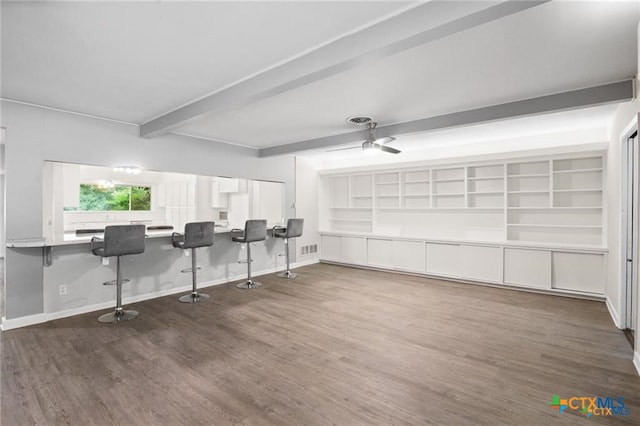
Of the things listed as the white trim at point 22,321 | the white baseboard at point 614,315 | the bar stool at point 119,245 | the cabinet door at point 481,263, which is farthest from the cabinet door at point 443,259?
the white trim at point 22,321

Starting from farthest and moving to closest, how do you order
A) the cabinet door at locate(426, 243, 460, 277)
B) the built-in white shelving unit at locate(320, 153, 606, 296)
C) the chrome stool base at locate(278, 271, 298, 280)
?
the chrome stool base at locate(278, 271, 298, 280)
the cabinet door at locate(426, 243, 460, 277)
the built-in white shelving unit at locate(320, 153, 606, 296)

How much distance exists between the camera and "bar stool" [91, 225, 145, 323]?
354cm

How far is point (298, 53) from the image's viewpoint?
7.63 feet

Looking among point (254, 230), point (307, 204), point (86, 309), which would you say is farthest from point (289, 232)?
point (86, 309)

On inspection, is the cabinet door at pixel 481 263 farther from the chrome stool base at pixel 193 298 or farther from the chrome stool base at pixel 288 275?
the chrome stool base at pixel 193 298

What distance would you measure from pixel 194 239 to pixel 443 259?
4.22 m

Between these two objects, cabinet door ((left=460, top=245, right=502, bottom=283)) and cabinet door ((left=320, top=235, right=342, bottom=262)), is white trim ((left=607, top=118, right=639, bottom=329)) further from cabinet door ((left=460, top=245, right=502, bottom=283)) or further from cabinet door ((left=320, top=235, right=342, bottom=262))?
cabinet door ((left=320, top=235, right=342, bottom=262))

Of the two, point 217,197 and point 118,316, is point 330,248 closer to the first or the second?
point 217,197

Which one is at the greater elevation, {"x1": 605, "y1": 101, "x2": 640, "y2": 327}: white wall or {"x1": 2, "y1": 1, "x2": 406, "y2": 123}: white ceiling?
{"x1": 2, "y1": 1, "x2": 406, "y2": 123}: white ceiling

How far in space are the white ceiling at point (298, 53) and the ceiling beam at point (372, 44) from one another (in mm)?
13

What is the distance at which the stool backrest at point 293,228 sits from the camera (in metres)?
5.89

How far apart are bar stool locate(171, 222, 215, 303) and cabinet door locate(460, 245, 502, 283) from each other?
4.20 metres

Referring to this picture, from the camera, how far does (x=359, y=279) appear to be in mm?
5711

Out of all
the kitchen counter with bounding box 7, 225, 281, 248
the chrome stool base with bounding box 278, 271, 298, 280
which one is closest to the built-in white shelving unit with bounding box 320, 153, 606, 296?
the chrome stool base with bounding box 278, 271, 298, 280
